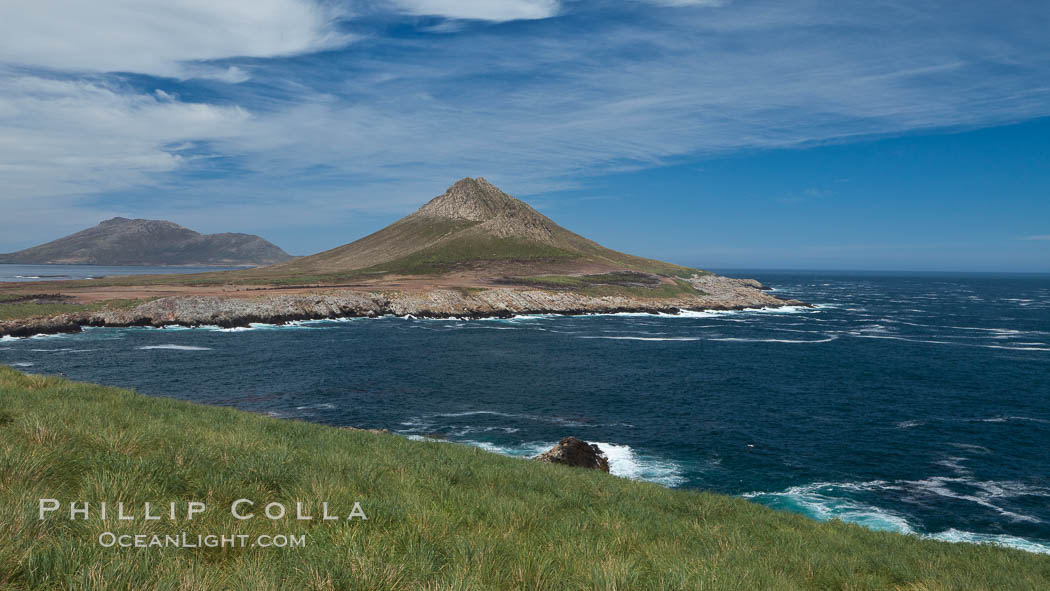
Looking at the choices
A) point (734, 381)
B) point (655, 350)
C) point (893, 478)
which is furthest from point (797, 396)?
point (655, 350)

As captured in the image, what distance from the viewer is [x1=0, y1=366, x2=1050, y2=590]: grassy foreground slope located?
16.0 ft

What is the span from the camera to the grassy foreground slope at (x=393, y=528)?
4.88 metres

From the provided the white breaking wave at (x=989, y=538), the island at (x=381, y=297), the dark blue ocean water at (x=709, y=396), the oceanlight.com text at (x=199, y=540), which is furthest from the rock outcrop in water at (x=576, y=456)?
the island at (x=381, y=297)

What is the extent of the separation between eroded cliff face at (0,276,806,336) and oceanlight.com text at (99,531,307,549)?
88249 millimetres

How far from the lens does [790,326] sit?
3720 inches

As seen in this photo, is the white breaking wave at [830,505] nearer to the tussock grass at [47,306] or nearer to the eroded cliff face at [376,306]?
the eroded cliff face at [376,306]

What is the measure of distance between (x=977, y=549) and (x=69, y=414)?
21074 millimetres

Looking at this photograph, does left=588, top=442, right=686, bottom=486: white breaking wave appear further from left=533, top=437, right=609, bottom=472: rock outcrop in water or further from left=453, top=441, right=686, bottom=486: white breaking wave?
left=533, top=437, right=609, bottom=472: rock outcrop in water

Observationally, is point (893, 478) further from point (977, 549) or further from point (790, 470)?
point (977, 549)

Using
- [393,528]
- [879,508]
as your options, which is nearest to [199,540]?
[393,528]

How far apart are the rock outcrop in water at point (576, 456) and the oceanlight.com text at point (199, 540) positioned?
19744 mm

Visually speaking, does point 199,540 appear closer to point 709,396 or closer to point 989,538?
point 989,538

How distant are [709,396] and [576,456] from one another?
2279cm

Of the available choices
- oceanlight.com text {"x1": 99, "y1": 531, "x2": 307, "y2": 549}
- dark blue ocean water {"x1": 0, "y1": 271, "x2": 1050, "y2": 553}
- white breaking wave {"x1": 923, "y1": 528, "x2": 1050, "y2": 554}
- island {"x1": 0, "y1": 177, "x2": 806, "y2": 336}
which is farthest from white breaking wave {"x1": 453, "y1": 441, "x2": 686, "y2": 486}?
island {"x1": 0, "y1": 177, "x2": 806, "y2": 336}
